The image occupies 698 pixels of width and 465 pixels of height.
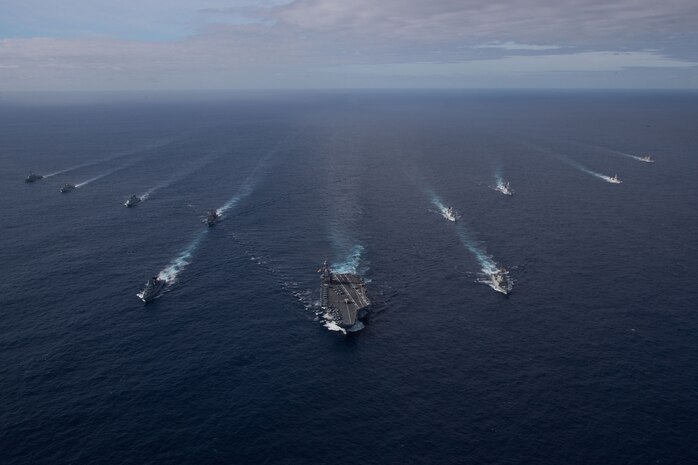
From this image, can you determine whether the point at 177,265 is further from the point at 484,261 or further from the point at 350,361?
the point at 484,261

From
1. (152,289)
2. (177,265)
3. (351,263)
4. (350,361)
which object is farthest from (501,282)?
(177,265)

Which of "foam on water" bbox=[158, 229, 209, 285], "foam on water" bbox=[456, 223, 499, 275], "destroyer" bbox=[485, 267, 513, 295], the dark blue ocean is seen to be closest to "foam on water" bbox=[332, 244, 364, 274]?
the dark blue ocean

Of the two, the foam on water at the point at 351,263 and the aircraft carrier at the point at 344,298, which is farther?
the foam on water at the point at 351,263

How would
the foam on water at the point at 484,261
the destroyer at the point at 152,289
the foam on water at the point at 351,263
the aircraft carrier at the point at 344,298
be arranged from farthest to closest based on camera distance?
the foam on water at the point at 351,263, the foam on water at the point at 484,261, the destroyer at the point at 152,289, the aircraft carrier at the point at 344,298

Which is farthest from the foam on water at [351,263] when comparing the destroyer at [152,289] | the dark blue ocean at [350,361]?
the destroyer at [152,289]

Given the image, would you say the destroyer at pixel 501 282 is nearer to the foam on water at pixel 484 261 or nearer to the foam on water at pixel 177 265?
the foam on water at pixel 484 261

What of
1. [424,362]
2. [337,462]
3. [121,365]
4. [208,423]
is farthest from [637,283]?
[121,365]

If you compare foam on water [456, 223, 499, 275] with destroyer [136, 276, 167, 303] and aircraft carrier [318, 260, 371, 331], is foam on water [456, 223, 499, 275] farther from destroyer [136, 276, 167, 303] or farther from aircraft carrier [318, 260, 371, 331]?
destroyer [136, 276, 167, 303]

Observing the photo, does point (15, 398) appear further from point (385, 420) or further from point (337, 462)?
point (385, 420)
